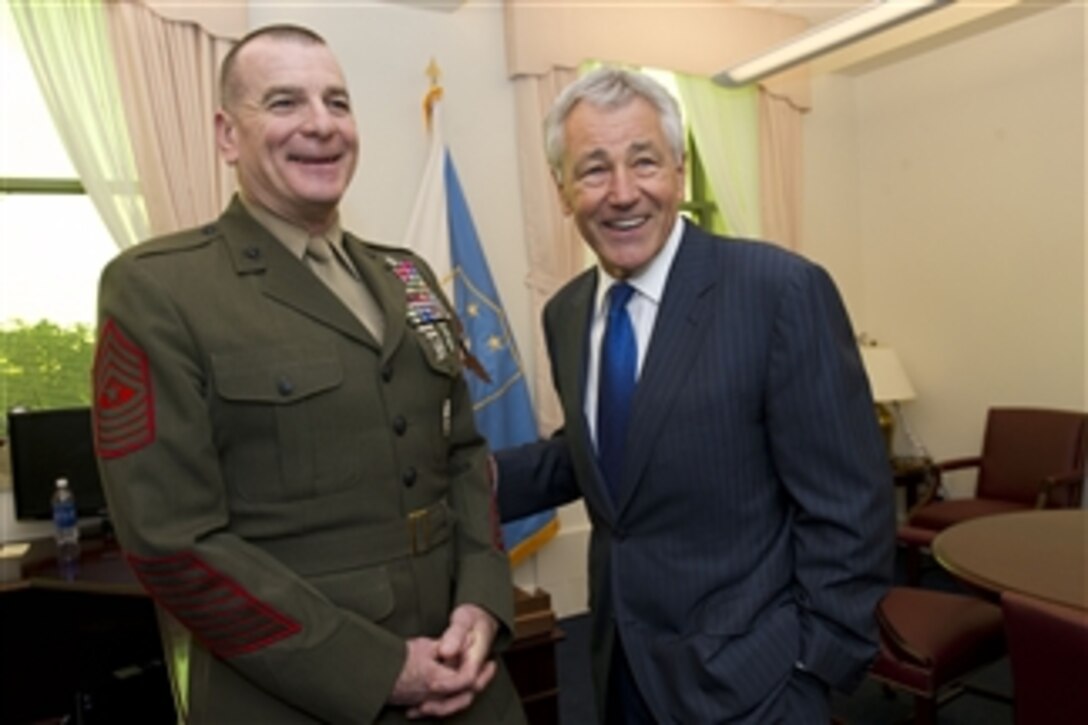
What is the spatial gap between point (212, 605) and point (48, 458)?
2622mm

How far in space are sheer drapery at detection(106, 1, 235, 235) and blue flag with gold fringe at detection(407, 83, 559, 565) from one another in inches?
36.2

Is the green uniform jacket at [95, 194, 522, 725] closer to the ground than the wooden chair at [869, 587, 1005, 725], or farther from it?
farther from it

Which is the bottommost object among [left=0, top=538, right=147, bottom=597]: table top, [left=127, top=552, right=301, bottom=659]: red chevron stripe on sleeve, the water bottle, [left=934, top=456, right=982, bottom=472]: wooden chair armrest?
[left=934, top=456, right=982, bottom=472]: wooden chair armrest

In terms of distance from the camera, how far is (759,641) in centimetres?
129

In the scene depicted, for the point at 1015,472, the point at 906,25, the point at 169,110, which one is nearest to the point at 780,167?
the point at 906,25

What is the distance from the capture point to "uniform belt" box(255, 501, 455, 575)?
3.90ft

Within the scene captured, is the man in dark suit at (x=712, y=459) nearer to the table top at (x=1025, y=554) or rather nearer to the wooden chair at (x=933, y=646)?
the table top at (x=1025, y=554)

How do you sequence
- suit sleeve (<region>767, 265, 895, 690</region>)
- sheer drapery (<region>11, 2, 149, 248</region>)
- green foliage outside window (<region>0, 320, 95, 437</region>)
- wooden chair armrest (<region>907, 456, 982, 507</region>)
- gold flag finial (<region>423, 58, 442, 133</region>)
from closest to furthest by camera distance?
suit sleeve (<region>767, 265, 895, 690</region>), sheer drapery (<region>11, 2, 149, 248</region>), green foliage outside window (<region>0, 320, 95, 437</region>), gold flag finial (<region>423, 58, 442, 133</region>), wooden chair armrest (<region>907, 456, 982, 507</region>)

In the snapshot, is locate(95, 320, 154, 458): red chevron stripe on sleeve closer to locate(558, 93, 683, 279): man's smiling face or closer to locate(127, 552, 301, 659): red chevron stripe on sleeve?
locate(127, 552, 301, 659): red chevron stripe on sleeve

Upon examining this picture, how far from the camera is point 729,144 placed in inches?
→ 200

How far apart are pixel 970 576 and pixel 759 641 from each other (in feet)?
5.24

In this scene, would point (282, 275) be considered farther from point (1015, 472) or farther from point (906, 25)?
point (906, 25)

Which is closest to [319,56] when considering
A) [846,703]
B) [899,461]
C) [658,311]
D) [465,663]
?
[658,311]

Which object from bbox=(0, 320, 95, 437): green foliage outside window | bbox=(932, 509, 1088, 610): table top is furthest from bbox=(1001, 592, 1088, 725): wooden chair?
bbox=(0, 320, 95, 437): green foliage outside window
